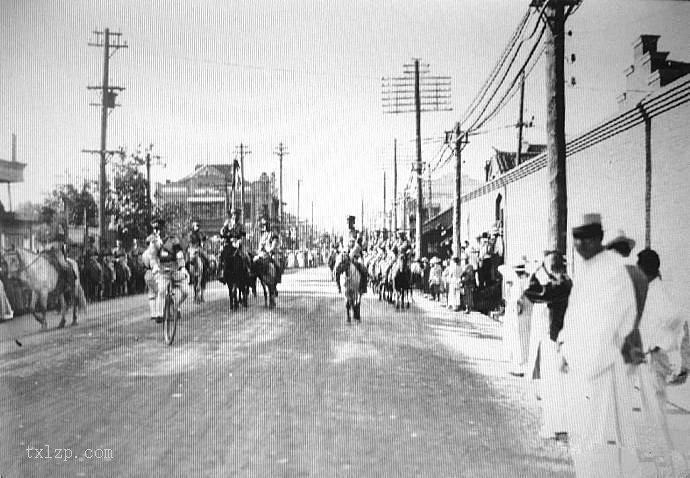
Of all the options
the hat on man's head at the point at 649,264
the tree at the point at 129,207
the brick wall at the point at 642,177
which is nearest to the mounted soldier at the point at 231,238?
the tree at the point at 129,207

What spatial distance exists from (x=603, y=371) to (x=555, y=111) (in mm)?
4763

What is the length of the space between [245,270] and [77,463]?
32.1 ft

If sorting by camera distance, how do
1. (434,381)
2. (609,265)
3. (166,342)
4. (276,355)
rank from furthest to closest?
1. (166,342)
2. (276,355)
3. (434,381)
4. (609,265)

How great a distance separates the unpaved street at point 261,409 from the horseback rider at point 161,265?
557mm

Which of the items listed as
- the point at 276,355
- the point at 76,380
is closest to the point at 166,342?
the point at 276,355

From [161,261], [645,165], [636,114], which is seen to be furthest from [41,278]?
[636,114]

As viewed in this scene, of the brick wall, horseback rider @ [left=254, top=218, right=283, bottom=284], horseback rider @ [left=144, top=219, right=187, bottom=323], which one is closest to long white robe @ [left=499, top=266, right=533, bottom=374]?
the brick wall

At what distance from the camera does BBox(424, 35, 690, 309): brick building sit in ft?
23.0

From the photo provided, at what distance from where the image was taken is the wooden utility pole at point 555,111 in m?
7.62

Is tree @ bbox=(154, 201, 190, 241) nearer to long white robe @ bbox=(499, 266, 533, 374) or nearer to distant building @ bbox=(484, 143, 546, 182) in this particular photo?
long white robe @ bbox=(499, 266, 533, 374)

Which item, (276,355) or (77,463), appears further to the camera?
(276,355)

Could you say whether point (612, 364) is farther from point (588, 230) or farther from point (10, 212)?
point (10, 212)

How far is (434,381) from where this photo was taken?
6566 millimetres

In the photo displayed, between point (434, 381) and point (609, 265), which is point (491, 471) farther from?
point (434, 381)
